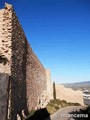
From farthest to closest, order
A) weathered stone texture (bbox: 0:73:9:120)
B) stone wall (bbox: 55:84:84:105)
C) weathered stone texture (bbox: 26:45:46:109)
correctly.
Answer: stone wall (bbox: 55:84:84:105) < weathered stone texture (bbox: 26:45:46:109) < weathered stone texture (bbox: 0:73:9:120)

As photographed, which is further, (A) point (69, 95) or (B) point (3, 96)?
(A) point (69, 95)

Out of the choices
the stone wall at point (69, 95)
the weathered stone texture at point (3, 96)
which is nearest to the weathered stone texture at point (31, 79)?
the weathered stone texture at point (3, 96)

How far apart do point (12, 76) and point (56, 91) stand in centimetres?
1896

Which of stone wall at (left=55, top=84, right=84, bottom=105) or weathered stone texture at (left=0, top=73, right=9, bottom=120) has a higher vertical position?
weathered stone texture at (left=0, top=73, right=9, bottom=120)

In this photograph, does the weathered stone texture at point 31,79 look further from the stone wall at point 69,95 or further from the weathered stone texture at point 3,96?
the stone wall at point 69,95

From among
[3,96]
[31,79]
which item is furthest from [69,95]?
[3,96]

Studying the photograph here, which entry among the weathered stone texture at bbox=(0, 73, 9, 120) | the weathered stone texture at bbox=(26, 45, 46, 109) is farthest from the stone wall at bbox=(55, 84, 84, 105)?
the weathered stone texture at bbox=(0, 73, 9, 120)

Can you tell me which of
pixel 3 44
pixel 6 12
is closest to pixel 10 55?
pixel 3 44

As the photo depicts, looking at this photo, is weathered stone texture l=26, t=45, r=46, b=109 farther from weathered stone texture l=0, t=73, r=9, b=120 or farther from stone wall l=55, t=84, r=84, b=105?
stone wall l=55, t=84, r=84, b=105

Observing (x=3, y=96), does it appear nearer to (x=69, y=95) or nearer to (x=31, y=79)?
(x=31, y=79)

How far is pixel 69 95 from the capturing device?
26.4m

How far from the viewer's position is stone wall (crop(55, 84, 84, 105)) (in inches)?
1024

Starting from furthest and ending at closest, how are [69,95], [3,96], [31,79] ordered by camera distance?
[69,95] → [31,79] → [3,96]

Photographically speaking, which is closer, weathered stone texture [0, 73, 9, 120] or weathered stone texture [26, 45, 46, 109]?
weathered stone texture [0, 73, 9, 120]
